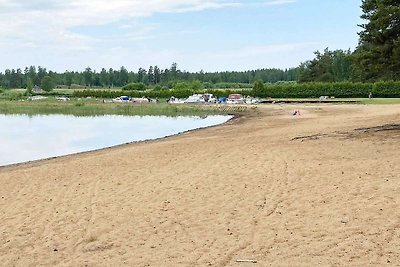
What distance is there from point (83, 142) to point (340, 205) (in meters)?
25.1

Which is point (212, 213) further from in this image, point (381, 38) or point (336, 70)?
point (336, 70)

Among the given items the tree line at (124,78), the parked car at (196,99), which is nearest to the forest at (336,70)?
the tree line at (124,78)

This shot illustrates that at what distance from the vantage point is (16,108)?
259 ft

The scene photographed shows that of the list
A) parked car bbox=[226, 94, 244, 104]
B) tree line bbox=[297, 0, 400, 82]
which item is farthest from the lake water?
parked car bbox=[226, 94, 244, 104]

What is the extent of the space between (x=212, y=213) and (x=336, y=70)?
346 ft

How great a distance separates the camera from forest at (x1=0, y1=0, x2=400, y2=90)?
2023 centimetres

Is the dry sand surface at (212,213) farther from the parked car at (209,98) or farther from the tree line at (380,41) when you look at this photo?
the parked car at (209,98)

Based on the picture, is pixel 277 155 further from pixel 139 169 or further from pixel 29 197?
pixel 29 197

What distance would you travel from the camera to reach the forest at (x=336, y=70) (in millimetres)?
20234

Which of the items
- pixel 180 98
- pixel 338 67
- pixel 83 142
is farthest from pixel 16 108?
pixel 338 67

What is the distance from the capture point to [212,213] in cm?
936

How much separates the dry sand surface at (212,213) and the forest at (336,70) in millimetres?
5895

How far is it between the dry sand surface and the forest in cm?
589

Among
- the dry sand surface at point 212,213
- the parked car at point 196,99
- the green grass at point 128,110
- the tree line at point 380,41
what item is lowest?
the green grass at point 128,110
